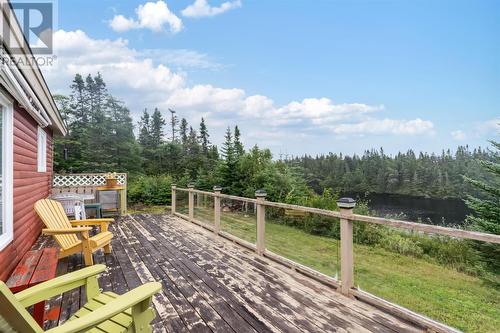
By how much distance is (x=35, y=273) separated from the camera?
2.55 m

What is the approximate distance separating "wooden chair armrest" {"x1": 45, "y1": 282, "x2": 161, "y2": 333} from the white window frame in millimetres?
2562

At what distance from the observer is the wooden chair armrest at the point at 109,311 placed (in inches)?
50.5

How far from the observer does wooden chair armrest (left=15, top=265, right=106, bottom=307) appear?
1.67m

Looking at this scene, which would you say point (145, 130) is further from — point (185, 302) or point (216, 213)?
point (185, 302)

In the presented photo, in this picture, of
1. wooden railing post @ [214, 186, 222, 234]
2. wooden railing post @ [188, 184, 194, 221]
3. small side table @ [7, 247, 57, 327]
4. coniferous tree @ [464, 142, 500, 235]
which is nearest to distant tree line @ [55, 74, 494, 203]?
wooden railing post @ [188, 184, 194, 221]

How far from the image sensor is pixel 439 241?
4.58 meters

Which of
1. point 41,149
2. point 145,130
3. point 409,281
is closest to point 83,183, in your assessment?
point 41,149

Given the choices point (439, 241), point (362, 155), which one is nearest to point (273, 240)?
point (439, 241)

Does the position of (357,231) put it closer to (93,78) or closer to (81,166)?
(81,166)

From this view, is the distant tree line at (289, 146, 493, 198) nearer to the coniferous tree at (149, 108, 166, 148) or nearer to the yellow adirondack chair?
the coniferous tree at (149, 108, 166, 148)

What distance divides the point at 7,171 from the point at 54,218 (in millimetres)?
1074

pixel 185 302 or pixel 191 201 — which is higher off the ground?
pixel 191 201

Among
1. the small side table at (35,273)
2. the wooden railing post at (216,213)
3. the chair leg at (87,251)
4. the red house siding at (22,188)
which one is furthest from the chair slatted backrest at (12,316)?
the wooden railing post at (216,213)

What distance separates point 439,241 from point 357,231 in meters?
2.10
